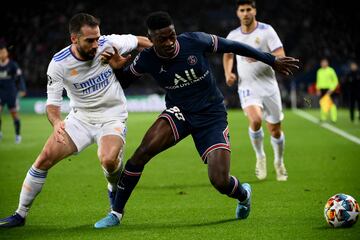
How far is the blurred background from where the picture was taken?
43.2 metres

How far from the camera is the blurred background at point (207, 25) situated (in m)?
43.2

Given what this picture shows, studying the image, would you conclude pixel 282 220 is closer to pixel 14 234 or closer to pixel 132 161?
pixel 132 161

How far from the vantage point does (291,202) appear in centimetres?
968

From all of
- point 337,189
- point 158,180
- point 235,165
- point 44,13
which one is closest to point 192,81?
point 337,189

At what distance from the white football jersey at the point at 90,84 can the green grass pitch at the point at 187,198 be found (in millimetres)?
1178

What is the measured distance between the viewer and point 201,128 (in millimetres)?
8367

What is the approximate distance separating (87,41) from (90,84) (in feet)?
1.79

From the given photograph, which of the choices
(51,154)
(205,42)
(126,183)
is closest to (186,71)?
(205,42)

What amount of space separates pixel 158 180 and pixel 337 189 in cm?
289

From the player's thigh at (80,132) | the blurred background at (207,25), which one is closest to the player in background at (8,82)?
the player's thigh at (80,132)

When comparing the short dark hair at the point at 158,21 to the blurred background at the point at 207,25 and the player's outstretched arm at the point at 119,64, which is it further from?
the blurred background at the point at 207,25

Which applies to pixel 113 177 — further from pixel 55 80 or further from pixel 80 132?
pixel 55 80

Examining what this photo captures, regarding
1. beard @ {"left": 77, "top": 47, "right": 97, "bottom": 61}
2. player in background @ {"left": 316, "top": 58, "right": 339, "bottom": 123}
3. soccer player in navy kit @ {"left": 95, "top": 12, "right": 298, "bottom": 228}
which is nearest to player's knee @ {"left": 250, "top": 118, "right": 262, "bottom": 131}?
soccer player in navy kit @ {"left": 95, "top": 12, "right": 298, "bottom": 228}

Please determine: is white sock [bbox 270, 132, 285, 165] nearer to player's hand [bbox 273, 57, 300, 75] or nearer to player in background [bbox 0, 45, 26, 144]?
player's hand [bbox 273, 57, 300, 75]
